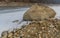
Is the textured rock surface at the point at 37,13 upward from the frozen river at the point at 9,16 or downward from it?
upward

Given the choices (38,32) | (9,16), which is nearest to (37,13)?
(9,16)

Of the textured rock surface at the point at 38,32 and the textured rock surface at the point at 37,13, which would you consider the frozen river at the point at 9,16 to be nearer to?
the textured rock surface at the point at 37,13

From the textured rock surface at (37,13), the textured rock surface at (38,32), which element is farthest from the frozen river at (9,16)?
the textured rock surface at (38,32)

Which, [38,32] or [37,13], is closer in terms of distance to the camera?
[38,32]

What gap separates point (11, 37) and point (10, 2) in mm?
822

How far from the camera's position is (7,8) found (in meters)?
1.36

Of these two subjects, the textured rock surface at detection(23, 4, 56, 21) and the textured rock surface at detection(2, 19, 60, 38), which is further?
the textured rock surface at detection(23, 4, 56, 21)

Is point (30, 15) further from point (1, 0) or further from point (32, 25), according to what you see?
point (1, 0)

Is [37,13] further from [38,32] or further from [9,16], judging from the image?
[38,32]

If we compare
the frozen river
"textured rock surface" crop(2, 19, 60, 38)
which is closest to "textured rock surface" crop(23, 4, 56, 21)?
the frozen river

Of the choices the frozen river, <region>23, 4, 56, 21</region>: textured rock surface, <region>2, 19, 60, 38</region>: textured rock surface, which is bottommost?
the frozen river

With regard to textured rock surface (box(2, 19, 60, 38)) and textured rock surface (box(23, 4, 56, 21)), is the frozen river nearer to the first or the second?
textured rock surface (box(23, 4, 56, 21))

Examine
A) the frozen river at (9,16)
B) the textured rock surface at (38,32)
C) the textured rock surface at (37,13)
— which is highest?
the textured rock surface at (38,32)

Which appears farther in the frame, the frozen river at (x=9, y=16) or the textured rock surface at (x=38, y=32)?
the frozen river at (x=9, y=16)
